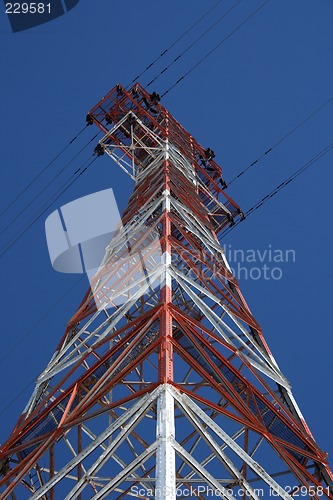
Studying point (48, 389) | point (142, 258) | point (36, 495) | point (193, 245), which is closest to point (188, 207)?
point (193, 245)

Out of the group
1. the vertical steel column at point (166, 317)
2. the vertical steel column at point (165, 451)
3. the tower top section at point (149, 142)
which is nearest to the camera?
the vertical steel column at point (165, 451)

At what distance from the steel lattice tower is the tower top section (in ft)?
0.23

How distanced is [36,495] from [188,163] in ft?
53.8

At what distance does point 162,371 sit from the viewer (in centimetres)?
893

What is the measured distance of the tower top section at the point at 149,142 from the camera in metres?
23.5

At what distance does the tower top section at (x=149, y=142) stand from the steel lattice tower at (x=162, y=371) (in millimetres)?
71

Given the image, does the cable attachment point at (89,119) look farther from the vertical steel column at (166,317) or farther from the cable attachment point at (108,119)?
the vertical steel column at (166,317)

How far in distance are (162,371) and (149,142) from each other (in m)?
17.0

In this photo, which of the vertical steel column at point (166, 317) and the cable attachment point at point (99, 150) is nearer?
the vertical steel column at point (166, 317)

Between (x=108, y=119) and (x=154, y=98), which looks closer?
(x=108, y=119)

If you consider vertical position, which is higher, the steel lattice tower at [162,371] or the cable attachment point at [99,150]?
the cable attachment point at [99,150]

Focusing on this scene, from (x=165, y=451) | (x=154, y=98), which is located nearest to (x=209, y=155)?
(x=154, y=98)

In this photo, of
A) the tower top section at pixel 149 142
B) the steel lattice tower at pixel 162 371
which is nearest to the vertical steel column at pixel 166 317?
the steel lattice tower at pixel 162 371

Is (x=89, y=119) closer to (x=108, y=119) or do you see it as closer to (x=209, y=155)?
(x=108, y=119)
